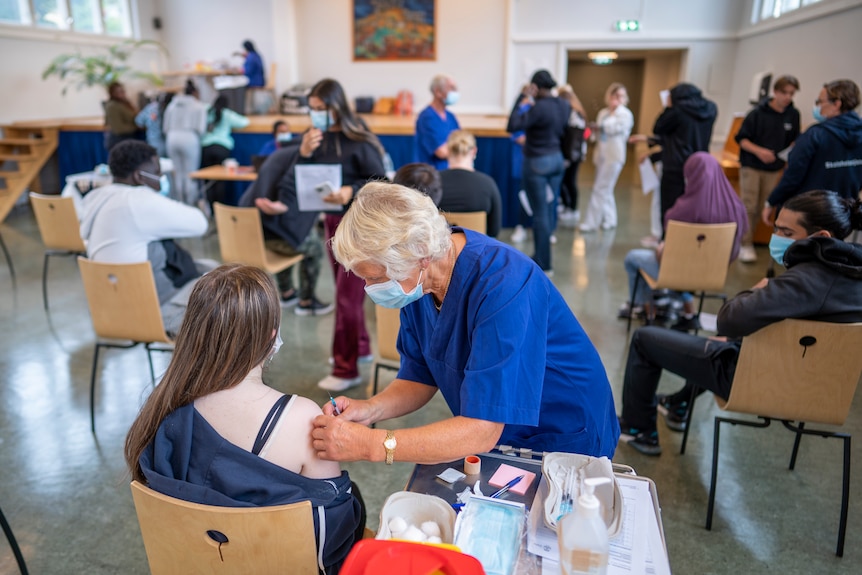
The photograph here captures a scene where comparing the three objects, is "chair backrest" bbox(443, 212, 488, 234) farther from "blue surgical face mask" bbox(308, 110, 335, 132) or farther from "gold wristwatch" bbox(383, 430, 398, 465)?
"gold wristwatch" bbox(383, 430, 398, 465)

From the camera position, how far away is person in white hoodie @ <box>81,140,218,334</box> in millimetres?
2656

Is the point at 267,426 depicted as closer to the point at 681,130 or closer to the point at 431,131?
the point at 431,131

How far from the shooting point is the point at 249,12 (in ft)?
35.4

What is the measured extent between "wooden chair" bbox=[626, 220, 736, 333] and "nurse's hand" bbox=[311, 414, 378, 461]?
239cm

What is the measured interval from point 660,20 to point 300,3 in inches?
237

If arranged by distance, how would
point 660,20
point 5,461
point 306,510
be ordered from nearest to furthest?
point 306,510 → point 5,461 → point 660,20

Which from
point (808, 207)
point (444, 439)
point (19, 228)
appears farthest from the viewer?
point (19, 228)

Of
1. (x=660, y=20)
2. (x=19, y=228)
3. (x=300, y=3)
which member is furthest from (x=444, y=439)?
(x=300, y=3)

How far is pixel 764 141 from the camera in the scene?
491 cm

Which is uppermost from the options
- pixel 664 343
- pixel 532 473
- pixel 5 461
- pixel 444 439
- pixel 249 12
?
pixel 249 12

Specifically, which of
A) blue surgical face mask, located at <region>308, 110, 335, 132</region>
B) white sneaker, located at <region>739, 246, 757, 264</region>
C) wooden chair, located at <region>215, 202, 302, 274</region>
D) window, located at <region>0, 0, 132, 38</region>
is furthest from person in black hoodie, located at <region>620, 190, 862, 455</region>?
window, located at <region>0, 0, 132, 38</region>

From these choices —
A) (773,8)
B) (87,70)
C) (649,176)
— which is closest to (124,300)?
(649,176)

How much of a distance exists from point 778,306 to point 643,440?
34.8 inches

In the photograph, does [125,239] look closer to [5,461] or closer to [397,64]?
[5,461]
